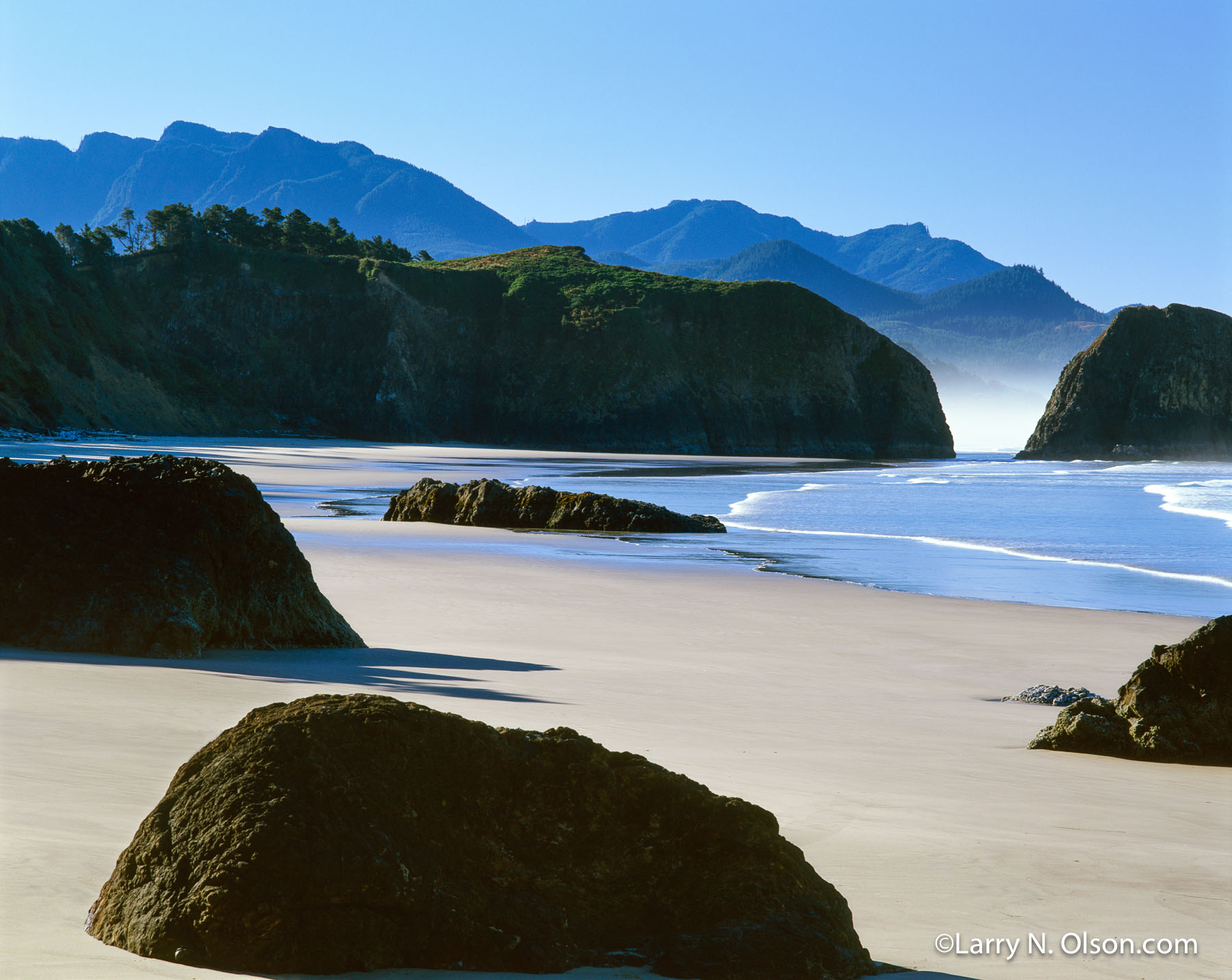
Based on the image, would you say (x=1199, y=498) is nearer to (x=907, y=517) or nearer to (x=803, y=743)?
(x=907, y=517)

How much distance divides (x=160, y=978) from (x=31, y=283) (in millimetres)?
67933

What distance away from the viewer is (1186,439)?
298 ft

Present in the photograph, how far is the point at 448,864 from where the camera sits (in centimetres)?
283

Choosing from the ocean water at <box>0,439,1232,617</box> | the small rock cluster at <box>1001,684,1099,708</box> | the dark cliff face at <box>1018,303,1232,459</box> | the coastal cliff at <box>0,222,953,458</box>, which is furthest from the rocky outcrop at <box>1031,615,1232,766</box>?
the dark cliff face at <box>1018,303,1232,459</box>

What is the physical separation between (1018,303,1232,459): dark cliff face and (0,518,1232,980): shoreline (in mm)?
84288

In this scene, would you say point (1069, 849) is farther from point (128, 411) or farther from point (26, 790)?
point (128, 411)

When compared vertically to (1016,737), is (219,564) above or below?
above

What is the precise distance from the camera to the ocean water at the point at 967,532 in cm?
1448

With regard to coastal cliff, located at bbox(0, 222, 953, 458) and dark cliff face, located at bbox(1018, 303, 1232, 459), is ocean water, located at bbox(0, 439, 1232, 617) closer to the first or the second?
coastal cliff, located at bbox(0, 222, 953, 458)

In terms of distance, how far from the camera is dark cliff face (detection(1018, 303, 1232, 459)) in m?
90.8

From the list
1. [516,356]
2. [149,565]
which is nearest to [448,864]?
[149,565]

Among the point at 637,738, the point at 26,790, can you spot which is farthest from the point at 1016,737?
the point at 26,790

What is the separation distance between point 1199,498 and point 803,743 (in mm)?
32329

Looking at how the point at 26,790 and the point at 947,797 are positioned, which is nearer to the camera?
the point at 26,790
